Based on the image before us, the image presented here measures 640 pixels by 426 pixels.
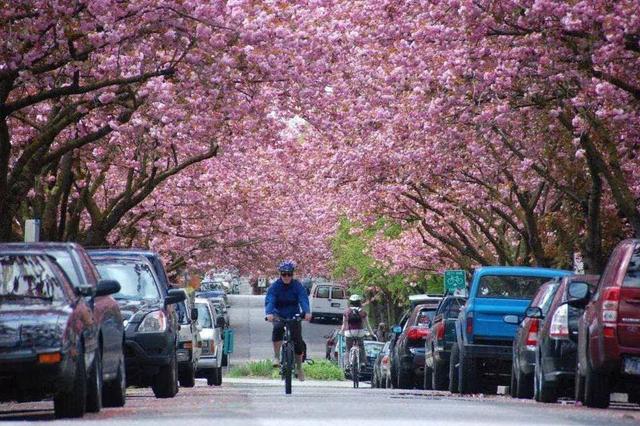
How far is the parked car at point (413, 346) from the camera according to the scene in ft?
98.8

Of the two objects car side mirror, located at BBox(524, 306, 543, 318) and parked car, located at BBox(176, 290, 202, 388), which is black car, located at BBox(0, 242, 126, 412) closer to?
car side mirror, located at BBox(524, 306, 543, 318)

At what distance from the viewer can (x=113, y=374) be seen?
1677cm

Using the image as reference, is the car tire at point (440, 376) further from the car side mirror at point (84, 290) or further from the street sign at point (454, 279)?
the street sign at point (454, 279)

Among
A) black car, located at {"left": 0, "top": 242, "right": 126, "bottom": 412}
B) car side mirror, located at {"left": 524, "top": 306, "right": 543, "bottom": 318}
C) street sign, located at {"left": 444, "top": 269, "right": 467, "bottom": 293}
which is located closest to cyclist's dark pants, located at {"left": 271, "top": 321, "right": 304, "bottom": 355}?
car side mirror, located at {"left": 524, "top": 306, "right": 543, "bottom": 318}

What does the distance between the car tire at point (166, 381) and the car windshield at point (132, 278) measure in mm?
837

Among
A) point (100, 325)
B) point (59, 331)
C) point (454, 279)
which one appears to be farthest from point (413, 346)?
point (59, 331)

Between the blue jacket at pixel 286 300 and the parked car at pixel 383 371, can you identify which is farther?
the parked car at pixel 383 371

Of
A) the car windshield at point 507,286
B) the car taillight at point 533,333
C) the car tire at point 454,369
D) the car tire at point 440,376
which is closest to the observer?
the car taillight at point 533,333

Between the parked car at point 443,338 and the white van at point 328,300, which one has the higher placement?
the white van at point 328,300

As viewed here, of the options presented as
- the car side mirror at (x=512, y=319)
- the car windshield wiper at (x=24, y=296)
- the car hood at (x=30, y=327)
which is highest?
the car side mirror at (x=512, y=319)

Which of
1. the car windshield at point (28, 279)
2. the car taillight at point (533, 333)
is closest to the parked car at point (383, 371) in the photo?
the car taillight at point (533, 333)

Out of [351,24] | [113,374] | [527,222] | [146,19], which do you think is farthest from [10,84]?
[527,222]

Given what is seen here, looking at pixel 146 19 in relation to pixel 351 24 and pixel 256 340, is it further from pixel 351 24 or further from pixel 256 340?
pixel 256 340

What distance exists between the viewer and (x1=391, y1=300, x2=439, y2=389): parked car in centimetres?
3012
